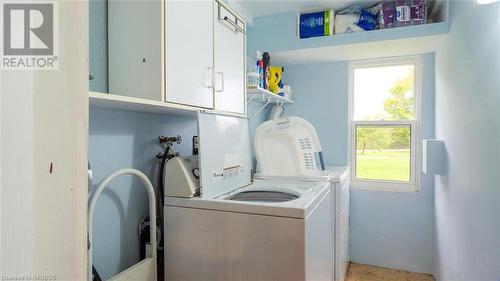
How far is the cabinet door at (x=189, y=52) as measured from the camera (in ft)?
4.12

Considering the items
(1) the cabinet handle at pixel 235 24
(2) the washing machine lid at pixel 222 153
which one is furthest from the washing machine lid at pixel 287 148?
(1) the cabinet handle at pixel 235 24

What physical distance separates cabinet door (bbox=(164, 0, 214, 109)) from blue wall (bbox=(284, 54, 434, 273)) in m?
1.91

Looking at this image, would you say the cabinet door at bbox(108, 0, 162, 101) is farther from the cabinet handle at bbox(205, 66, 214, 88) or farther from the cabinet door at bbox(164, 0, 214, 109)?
the cabinet handle at bbox(205, 66, 214, 88)

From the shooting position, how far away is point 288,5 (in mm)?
2621

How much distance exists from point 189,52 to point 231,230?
910 millimetres

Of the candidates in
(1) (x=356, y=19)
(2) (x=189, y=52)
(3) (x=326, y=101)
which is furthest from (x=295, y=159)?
(1) (x=356, y=19)

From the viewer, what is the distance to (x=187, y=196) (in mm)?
1472

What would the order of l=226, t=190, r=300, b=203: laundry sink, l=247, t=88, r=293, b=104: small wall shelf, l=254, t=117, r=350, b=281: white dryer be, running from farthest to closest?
1. l=247, t=88, r=293, b=104: small wall shelf
2. l=254, t=117, r=350, b=281: white dryer
3. l=226, t=190, r=300, b=203: laundry sink

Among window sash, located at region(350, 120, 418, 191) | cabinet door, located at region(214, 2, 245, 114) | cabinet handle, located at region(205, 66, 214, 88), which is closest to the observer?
Answer: cabinet handle, located at region(205, 66, 214, 88)

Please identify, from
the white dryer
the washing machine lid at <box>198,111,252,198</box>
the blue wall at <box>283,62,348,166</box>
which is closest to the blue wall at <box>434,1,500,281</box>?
the white dryer

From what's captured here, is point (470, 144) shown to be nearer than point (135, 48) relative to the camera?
No

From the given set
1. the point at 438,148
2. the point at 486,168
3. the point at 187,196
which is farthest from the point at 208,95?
the point at 438,148

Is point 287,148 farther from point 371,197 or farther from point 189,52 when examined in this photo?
point 371,197

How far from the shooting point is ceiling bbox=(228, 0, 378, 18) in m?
2.55
